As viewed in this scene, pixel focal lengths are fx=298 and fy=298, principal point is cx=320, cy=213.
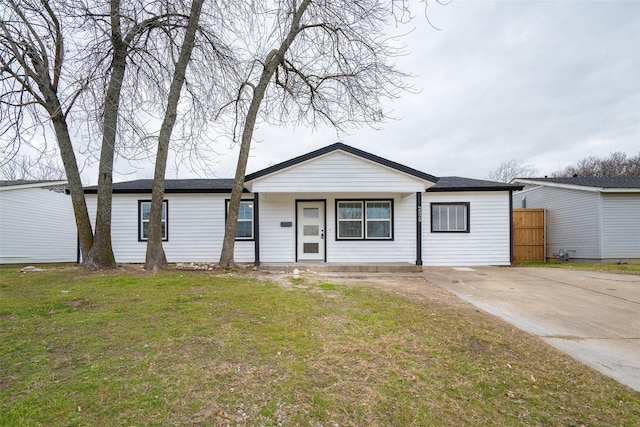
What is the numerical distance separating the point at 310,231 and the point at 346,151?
10.4ft

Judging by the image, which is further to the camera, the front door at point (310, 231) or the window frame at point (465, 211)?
the window frame at point (465, 211)

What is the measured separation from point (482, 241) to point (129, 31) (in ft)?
41.7

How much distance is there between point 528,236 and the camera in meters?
13.9

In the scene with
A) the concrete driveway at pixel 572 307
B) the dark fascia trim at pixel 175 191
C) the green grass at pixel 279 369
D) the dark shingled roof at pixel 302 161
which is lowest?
the concrete driveway at pixel 572 307

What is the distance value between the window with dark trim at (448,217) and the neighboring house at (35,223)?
576 inches

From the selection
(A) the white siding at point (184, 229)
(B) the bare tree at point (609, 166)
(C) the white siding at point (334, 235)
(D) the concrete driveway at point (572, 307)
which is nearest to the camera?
(D) the concrete driveway at point (572, 307)

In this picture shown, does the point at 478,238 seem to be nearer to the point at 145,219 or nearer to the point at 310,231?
the point at 310,231

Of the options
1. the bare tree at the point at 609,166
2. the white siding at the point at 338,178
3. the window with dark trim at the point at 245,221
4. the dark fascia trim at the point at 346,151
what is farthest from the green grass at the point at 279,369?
the bare tree at the point at 609,166

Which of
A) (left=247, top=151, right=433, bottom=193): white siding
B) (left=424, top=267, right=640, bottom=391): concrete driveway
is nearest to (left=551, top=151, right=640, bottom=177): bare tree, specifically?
(left=424, top=267, right=640, bottom=391): concrete driveway

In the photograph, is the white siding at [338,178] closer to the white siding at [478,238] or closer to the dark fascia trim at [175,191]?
the dark fascia trim at [175,191]

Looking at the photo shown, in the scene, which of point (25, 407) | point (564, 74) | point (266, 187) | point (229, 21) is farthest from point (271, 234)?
point (564, 74)

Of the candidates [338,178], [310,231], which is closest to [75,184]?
[310,231]

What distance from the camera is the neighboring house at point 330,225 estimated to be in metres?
10.7

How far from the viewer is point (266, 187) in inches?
376
